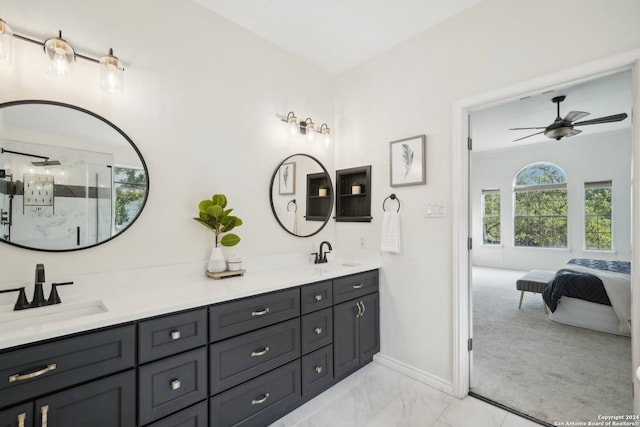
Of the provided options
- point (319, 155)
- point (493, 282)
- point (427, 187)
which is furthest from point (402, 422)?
point (493, 282)

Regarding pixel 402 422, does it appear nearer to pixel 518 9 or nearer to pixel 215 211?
pixel 215 211

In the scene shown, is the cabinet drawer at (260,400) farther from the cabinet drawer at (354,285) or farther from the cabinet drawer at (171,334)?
the cabinet drawer at (354,285)

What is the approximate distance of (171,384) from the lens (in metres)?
1.43

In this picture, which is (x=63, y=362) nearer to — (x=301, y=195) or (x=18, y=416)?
(x=18, y=416)

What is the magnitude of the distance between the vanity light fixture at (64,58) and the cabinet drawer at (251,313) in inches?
55.5

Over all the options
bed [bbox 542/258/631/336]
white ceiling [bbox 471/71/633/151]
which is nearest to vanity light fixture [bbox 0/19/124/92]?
white ceiling [bbox 471/71/633/151]

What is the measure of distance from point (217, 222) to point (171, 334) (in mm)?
813

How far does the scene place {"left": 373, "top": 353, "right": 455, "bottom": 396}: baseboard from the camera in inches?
87.7

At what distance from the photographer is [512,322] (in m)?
3.63

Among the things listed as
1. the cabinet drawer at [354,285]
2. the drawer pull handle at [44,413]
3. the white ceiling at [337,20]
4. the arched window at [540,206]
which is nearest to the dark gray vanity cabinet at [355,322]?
the cabinet drawer at [354,285]

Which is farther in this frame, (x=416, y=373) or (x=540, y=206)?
(x=540, y=206)

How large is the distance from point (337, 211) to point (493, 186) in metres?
5.67

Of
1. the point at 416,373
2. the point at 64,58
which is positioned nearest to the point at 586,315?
the point at 416,373

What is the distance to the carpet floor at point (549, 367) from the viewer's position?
2.03 m
